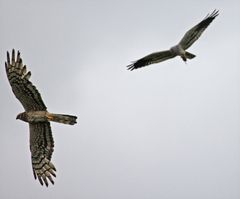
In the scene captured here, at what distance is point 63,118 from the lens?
17.1 meters

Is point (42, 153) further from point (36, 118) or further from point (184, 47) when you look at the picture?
point (184, 47)

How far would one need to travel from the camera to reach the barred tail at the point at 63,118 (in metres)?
17.0

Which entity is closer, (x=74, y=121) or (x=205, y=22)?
(x=74, y=121)

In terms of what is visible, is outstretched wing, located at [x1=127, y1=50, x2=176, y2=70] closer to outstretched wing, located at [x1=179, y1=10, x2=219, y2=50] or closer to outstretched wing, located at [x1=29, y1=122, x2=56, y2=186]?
outstretched wing, located at [x1=179, y1=10, x2=219, y2=50]

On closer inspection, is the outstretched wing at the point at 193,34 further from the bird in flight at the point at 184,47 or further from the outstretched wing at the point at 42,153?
the outstretched wing at the point at 42,153

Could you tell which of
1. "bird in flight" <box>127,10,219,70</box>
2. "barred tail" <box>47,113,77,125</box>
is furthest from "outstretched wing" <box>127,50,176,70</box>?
"barred tail" <box>47,113,77,125</box>

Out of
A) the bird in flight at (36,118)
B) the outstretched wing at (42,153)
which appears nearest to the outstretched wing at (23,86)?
the bird in flight at (36,118)

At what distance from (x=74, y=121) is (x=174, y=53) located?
6.15 metres

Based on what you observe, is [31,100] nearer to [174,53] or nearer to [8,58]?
[8,58]

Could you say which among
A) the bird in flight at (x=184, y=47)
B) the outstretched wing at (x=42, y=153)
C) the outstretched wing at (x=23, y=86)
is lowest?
the outstretched wing at (x=42, y=153)

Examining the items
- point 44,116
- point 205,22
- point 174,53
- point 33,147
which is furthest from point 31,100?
point 205,22

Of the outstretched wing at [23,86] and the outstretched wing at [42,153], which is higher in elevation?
the outstretched wing at [23,86]

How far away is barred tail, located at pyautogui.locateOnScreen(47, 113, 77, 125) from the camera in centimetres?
1702

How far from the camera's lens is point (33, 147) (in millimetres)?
18516
